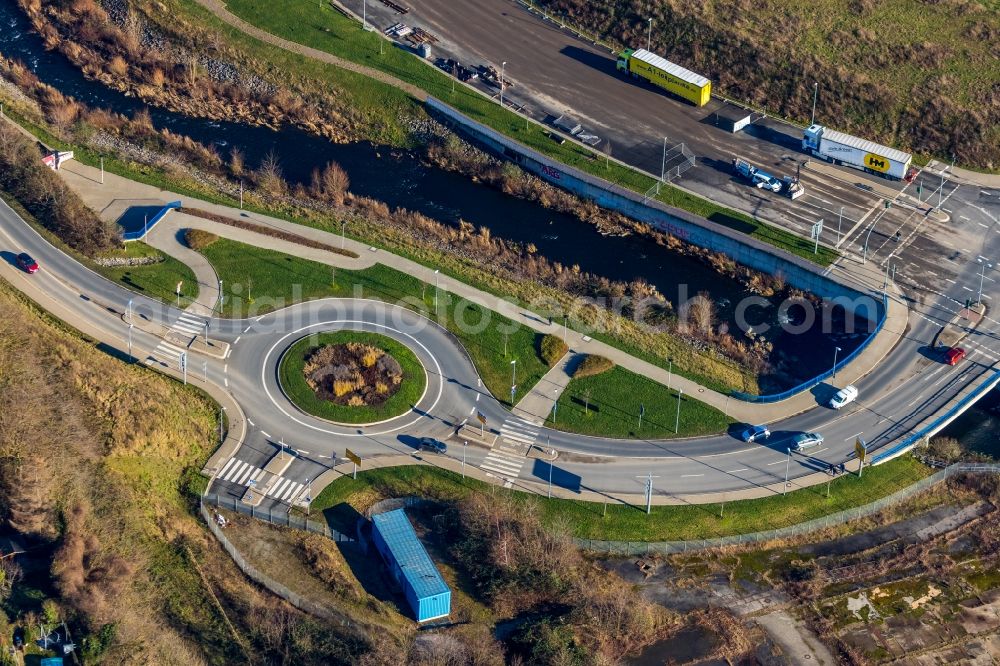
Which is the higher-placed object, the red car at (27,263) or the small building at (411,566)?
the small building at (411,566)

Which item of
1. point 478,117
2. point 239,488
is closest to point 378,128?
point 478,117

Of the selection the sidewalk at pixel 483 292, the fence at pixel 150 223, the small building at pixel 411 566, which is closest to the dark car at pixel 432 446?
the small building at pixel 411 566

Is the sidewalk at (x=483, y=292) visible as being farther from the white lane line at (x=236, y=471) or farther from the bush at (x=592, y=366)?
the white lane line at (x=236, y=471)

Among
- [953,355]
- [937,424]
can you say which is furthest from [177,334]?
[953,355]

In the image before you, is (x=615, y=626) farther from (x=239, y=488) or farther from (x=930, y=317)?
(x=930, y=317)

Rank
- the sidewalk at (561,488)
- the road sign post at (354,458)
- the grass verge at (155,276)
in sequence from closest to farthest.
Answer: the road sign post at (354,458), the sidewalk at (561,488), the grass verge at (155,276)

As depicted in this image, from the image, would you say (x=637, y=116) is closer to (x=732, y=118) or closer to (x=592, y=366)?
(x=732, y=118)

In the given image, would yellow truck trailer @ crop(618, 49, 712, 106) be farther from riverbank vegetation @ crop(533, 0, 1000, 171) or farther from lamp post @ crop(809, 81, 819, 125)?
lamp post @ crop(809, 81, 819, 125)
